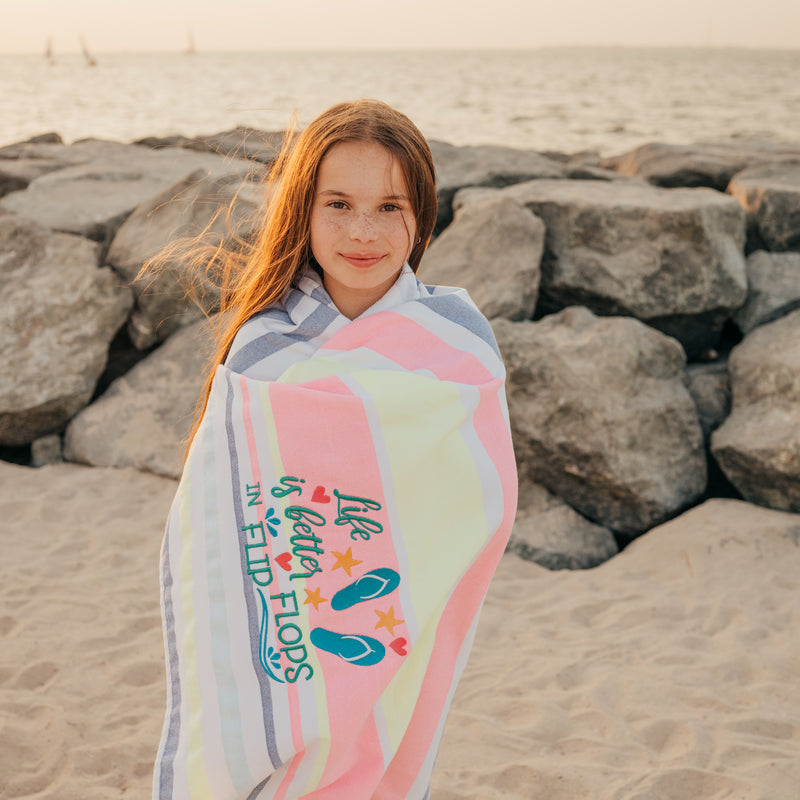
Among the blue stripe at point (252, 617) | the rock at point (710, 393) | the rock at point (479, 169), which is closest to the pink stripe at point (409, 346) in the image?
the blue stripe at point (252, 617)

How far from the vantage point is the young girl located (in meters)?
1.47

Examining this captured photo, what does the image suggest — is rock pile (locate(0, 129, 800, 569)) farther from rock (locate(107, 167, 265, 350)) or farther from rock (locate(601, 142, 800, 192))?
rock (locate(601, 142, 800, 192))

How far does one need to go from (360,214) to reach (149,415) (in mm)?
3226

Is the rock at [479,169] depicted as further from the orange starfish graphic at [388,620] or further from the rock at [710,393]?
the orange starfish graphic at [388,620]

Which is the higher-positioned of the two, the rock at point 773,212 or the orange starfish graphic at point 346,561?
the rock at point 773,212

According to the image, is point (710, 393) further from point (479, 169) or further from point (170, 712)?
point (170, 712)

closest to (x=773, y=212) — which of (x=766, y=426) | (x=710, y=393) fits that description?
(x=710, y=393)

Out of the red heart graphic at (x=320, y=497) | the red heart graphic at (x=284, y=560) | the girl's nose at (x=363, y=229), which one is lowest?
the red heart graphic at (x=284, y=560)

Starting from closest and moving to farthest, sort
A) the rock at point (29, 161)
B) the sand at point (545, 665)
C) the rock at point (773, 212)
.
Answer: the sand at point (545, 665) < the rock at point (773, 212) < the rock at point (29, 161)

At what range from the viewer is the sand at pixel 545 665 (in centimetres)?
246

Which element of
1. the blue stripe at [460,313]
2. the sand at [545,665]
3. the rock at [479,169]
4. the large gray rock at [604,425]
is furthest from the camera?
the rock at [479,169]

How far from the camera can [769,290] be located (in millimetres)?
4672

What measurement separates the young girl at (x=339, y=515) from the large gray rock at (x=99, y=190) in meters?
3.74

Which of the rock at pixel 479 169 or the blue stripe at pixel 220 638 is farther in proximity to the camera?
the rock at pixel 479 169
